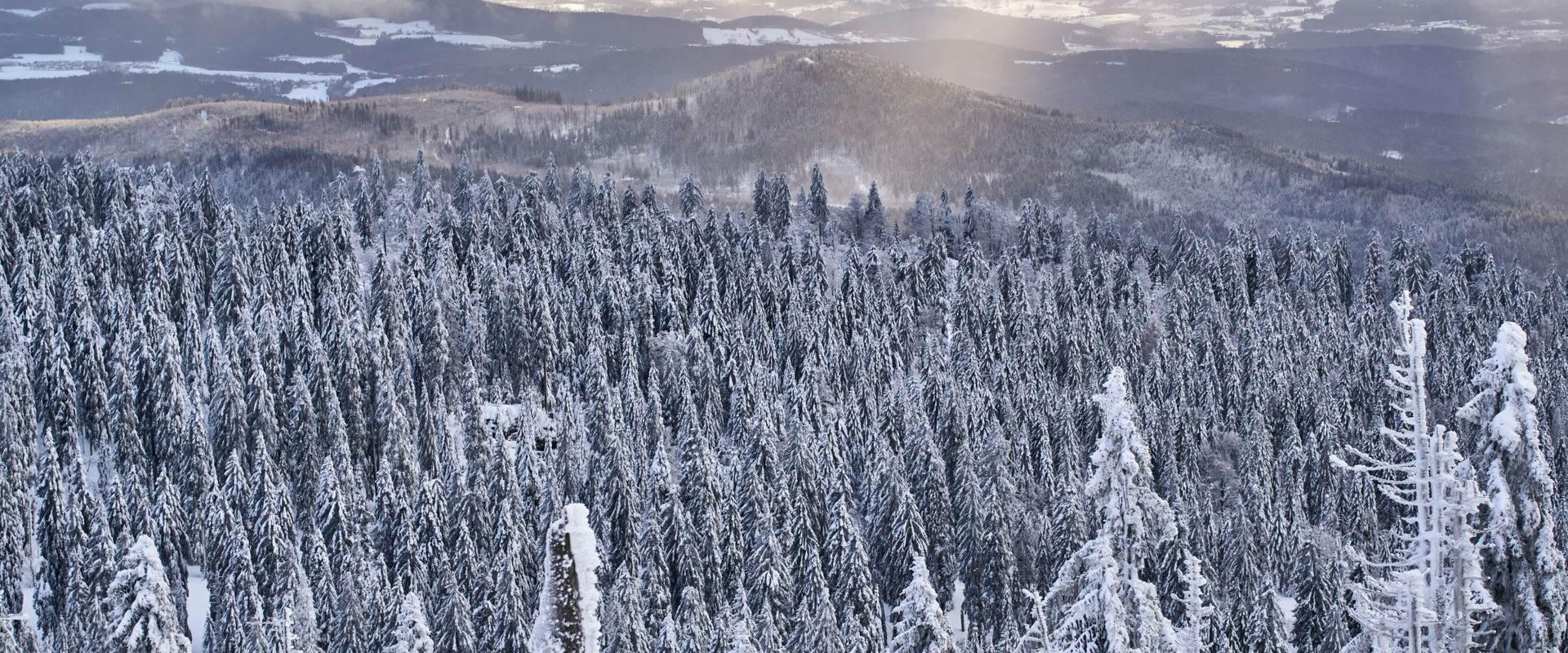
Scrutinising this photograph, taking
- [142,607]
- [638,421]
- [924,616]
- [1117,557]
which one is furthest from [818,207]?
[1117,557]

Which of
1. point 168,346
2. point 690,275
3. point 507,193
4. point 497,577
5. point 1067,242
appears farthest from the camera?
point 1067,242

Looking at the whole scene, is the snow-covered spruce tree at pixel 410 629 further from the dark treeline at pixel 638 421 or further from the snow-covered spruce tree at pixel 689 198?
the snow-covered spruce tree at pixel 689 198

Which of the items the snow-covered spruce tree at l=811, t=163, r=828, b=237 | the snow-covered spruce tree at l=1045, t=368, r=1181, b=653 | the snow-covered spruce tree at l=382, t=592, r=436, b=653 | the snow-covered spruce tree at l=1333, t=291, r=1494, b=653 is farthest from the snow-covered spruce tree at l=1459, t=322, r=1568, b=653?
the snow-covered spruce tree at l=811, t=163, r=828, b=237

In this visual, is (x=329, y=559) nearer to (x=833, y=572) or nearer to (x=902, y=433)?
(x=833, y=572)

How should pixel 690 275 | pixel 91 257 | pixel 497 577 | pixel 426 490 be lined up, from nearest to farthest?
pixel 497 577, pixel 426 490, pixel 91 257, pixel 690 275

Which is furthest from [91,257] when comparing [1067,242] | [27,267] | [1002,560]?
[1067,242]
